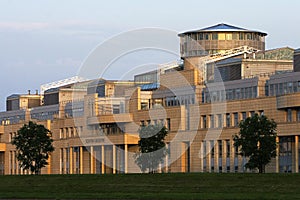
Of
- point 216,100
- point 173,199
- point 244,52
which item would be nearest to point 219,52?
point 244,52

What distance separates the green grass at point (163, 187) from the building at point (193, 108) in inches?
1272

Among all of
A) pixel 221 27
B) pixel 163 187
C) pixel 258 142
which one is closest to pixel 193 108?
pixel 221 27

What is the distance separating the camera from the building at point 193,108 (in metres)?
128

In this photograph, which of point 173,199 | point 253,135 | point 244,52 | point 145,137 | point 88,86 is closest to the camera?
point 173,199

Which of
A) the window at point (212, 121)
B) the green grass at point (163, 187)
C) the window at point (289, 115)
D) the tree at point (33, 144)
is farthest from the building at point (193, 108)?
the green grass at point (163, 187)

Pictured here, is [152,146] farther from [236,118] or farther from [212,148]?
[212,148]

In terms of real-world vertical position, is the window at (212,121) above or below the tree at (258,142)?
above

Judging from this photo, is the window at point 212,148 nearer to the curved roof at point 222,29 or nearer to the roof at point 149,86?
the roof at point 149,86

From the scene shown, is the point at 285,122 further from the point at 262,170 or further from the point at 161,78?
the point at 161,78

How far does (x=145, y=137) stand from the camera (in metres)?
119

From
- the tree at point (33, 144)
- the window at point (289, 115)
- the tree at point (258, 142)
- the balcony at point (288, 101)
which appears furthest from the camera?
the tree at point (33, 144)

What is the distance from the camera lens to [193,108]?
14138cm

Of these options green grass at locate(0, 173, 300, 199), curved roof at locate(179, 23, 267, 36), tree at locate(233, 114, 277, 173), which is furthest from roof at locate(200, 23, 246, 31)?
green grass at locate(0, 173, 300, 199)

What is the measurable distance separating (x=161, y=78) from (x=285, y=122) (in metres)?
36.0
